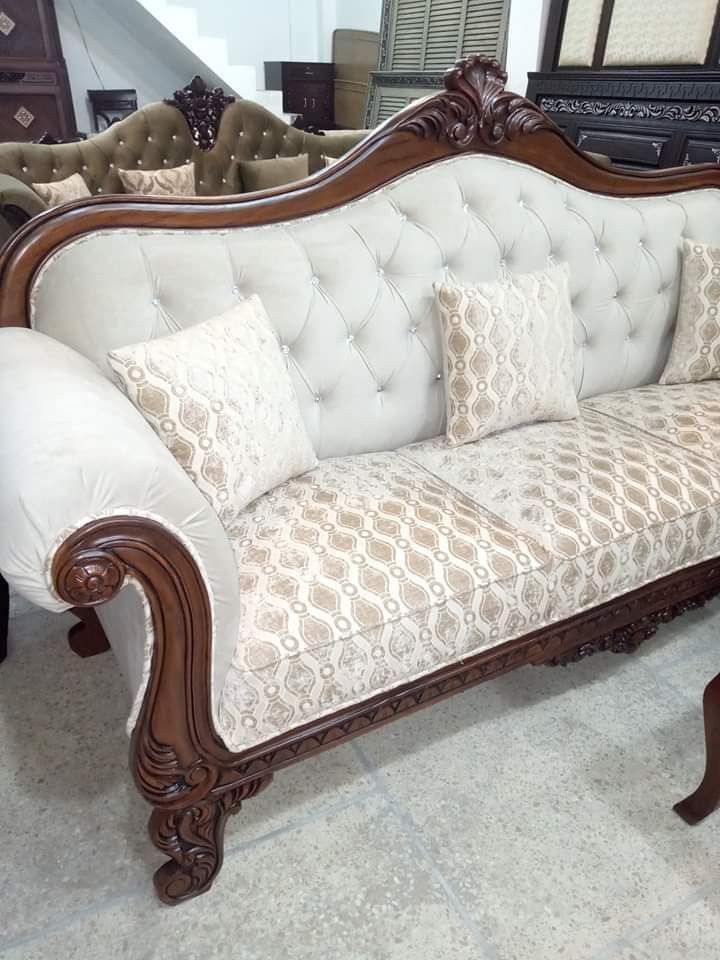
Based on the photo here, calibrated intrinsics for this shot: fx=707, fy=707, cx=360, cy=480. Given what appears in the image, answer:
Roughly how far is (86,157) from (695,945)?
3862 mm

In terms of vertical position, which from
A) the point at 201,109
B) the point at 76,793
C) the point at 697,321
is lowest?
the point at 76,793

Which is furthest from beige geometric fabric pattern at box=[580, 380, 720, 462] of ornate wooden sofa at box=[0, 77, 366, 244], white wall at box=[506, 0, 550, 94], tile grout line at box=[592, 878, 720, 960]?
white wall at box=[506, 0, 550, 94]

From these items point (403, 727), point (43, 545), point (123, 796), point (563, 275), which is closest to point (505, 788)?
point (403, 727)

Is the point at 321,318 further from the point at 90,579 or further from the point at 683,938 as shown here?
the point at 683,938

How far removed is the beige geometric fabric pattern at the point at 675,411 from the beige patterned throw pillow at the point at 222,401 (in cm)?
92

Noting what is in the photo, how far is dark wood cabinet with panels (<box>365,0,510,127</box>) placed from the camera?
15.4 ft

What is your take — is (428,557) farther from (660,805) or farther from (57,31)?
(57,31)

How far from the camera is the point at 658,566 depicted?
1.44 meters

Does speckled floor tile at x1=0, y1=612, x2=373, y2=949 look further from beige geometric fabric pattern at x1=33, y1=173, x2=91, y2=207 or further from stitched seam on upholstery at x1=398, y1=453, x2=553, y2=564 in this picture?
beige geometric fabric pattern at x1=33, y1=173, x2=91, y2=207

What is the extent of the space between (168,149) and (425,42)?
2.48 metres

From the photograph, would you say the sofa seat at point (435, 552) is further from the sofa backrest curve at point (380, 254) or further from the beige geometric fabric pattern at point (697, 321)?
the beige geometric fabric pattern at point (697, 321)

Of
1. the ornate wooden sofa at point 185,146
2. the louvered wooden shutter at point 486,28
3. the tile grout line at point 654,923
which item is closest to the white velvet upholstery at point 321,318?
the tile grout line at point 654,923

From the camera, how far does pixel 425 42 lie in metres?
5.16

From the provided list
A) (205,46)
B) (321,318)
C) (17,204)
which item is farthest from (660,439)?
(205,46)
